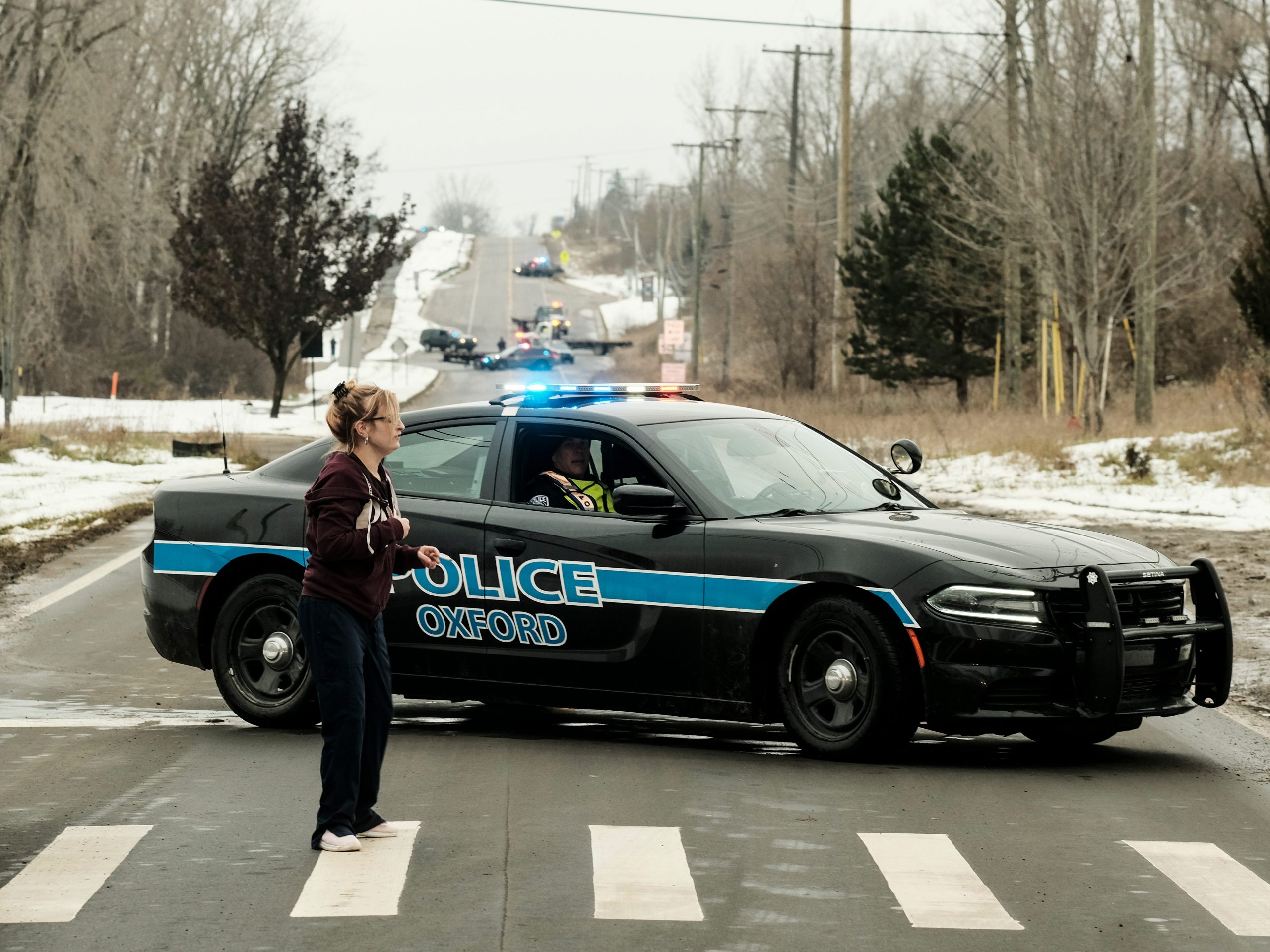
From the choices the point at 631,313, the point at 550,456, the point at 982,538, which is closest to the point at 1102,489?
the point at 550,456

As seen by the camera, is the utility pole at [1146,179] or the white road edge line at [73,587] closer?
the white road edge line at [73,587]

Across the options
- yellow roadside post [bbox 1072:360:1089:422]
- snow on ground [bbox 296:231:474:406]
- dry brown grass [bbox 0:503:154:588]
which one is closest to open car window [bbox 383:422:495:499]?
dry brown grass [bbox 0:503:154:588]

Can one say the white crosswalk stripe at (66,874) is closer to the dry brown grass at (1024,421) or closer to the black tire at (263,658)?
the black tire at (263,658)

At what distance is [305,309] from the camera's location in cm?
5150

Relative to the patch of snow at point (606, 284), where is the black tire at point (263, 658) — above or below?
below

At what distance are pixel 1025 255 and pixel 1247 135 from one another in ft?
74.9

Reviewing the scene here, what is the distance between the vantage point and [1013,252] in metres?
38.8

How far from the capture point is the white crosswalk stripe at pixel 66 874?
557cm

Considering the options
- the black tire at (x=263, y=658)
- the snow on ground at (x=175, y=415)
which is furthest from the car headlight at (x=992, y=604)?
the snow on ground at (x=175, y=415)

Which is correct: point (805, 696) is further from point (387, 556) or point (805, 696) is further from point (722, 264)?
point (722, 264)

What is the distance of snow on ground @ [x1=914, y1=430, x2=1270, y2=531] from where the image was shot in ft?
67.9

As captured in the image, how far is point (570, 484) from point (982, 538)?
193cm

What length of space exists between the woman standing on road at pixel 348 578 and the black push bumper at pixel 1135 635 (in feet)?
9.18

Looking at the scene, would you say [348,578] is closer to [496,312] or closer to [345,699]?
[345,699]
